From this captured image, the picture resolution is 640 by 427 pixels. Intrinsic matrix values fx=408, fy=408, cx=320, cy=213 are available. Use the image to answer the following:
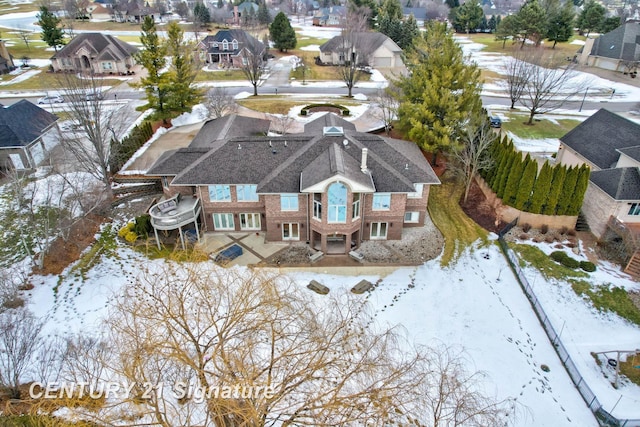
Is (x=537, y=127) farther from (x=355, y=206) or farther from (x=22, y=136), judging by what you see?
(x=22, y=136)

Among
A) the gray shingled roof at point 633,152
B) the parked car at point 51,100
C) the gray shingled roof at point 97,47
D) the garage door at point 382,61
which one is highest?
the gray shingled roof at point 97,47

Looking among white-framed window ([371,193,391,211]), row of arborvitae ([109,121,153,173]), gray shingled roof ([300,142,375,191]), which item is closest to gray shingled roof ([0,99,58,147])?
row of arborvitae ([109,121,153,173])

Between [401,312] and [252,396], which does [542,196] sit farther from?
[252,396]

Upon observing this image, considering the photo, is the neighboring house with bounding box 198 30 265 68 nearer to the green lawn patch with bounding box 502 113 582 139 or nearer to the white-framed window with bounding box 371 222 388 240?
the green lawn patch with bounding box 502 113 582 139

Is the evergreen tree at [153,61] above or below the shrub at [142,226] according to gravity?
above

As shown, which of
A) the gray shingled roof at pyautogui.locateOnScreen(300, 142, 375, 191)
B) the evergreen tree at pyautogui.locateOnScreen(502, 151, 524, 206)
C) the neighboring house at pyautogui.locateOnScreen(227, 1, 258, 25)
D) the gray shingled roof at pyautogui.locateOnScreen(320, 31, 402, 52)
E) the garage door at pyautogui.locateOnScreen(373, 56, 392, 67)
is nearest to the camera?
the gray shingled roof at pyautogui.locateOnScreen(300, 142, 375, 191)

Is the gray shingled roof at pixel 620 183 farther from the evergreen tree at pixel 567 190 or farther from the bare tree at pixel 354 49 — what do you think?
the bare tree at pixel 354 49

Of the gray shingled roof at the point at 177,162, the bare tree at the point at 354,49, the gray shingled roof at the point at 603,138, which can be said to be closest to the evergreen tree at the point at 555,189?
the gray shingled roof at the point at 603,138
